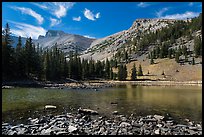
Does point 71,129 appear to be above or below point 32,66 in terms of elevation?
below

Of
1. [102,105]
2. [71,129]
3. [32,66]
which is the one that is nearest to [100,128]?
[71,129]

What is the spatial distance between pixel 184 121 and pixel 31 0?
1634 centimetres

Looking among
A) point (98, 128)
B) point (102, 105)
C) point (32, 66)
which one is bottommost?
point (98, 128)

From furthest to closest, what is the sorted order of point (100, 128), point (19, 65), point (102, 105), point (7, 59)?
1. point (19, 65)
2. point (7, 59)
3. point (102, 105)
4. point (100, 128)

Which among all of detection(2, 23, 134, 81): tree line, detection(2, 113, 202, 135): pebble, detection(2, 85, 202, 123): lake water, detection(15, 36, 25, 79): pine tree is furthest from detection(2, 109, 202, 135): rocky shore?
detection(15, 36, 25, 79): pine tree

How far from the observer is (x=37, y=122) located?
58.8 feet

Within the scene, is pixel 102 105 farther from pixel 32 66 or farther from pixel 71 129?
pixel 32 66

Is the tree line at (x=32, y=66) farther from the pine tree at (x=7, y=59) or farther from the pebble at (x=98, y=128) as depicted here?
the pebble at (x=98, y=128)

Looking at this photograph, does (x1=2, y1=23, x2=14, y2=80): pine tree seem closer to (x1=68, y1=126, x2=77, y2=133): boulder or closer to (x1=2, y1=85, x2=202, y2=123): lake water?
(x1=2, y1=85, x2=202, y2=123): lake water

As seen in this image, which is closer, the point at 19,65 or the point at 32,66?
the point at 19,65

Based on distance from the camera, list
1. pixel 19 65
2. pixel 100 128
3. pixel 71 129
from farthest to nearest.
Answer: pixel 19 65 < pixel 100 128 < pixel 71 129

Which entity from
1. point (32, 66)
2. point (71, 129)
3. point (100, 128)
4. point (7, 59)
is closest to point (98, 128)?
point (100, 128)

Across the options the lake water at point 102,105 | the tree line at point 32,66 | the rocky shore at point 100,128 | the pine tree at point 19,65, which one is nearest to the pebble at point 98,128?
the rocky shore at point 100,128

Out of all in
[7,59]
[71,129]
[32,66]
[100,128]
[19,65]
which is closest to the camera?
[71,129]
